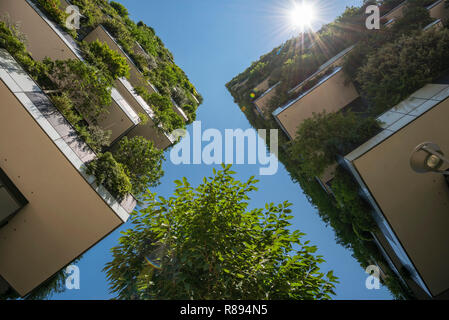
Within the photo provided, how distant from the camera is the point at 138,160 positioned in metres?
11.2

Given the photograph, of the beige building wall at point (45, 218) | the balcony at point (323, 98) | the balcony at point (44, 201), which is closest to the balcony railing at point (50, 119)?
the balcony at point (44, 201)

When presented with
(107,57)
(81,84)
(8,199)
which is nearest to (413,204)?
(8,199)

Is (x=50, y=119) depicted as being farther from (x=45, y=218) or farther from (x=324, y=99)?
(x=324, y=99)

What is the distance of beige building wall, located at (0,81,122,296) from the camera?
7.44 meters

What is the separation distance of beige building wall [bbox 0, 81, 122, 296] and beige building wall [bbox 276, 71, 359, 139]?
11987mm

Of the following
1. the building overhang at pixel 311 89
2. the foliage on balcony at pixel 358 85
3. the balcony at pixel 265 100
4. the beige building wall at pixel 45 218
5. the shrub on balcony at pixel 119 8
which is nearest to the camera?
the beige building wall at pixel 45 218

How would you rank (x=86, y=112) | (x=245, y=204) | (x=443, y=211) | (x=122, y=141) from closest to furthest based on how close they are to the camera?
1. (x=245, y=204)
2. (x=443, y=211)
3. (x=86, y=112)
4. (x=122, y=141)

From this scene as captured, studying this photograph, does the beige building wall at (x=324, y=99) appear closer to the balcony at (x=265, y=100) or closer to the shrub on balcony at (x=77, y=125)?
the balcony at (x=265, y=100)

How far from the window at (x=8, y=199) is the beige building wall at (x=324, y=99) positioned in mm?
13893

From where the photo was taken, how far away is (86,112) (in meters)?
10.2

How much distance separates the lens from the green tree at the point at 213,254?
390cm
